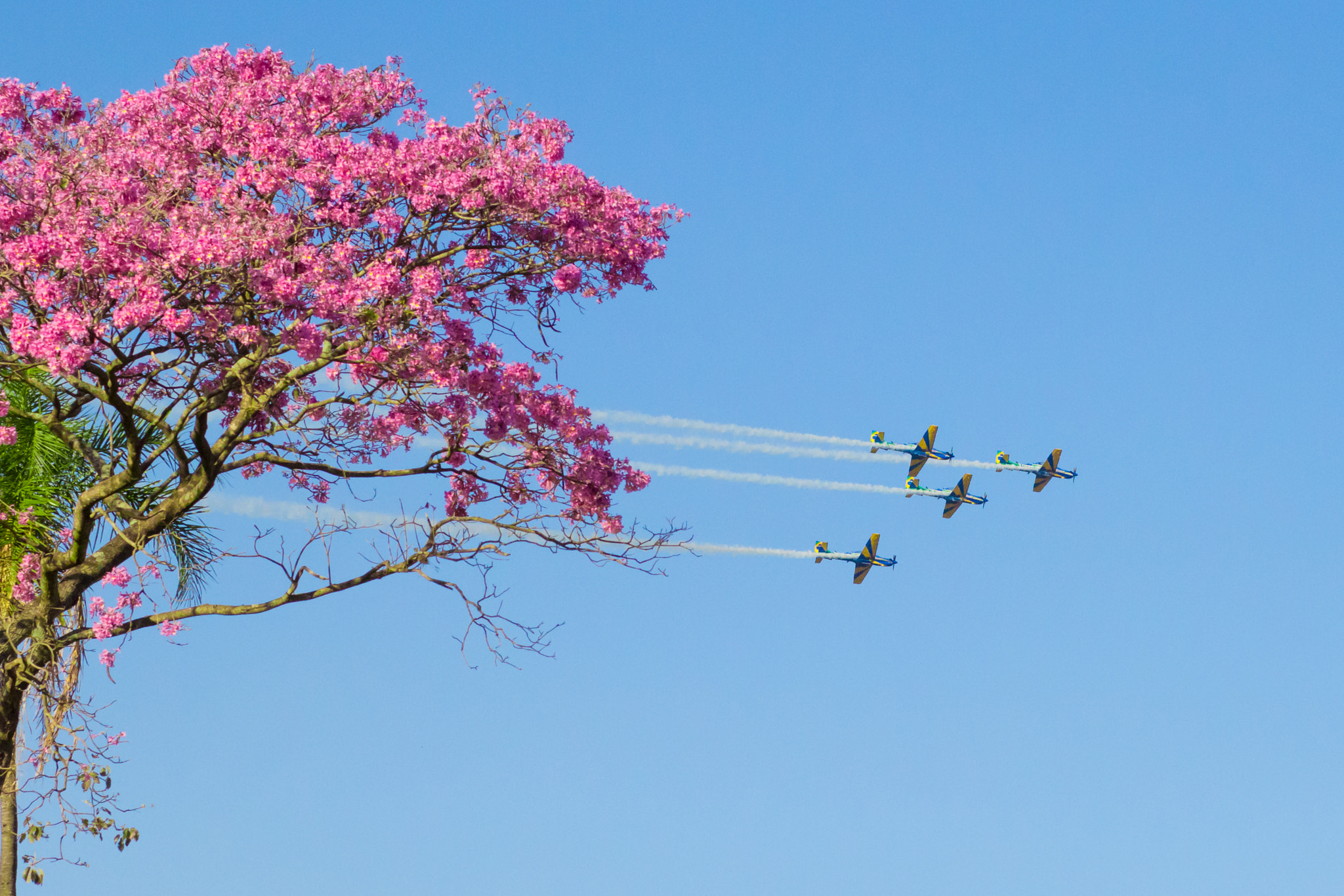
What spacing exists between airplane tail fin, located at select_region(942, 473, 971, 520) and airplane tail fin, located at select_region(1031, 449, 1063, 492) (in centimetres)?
489

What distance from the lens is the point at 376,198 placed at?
16312 millimetres

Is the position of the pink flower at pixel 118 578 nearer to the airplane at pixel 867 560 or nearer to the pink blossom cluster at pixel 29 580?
the pink blossom cluster at pixel 29 580

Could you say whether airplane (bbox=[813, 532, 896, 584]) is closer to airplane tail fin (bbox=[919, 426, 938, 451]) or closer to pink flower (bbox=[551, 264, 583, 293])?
airplane tail fin (bbox=[919, 426, 938, 451])

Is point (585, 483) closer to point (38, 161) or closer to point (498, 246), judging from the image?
point (498, 246)

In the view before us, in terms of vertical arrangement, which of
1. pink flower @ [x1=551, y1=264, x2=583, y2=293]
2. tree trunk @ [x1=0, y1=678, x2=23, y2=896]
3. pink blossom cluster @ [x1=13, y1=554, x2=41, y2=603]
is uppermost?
pink flower @ [x1=551, y1=264, x2=583, y2=293]

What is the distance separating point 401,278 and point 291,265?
46.6 inches

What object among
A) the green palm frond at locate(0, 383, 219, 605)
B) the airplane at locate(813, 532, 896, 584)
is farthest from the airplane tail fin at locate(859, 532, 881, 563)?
the green palm frond at locate(0, 383, 219, 605)

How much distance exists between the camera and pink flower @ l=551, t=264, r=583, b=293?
17.1 m

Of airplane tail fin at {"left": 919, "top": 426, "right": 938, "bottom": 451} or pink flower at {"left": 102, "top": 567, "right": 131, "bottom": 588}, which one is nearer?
pink flower at {"left": 102, "top": 567, "right": 131, "bottom": 588}

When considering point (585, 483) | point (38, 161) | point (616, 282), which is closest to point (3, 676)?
point (38, 161)

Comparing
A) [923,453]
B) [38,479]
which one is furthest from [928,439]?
[38,479]

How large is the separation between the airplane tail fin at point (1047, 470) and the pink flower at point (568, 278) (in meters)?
81.1

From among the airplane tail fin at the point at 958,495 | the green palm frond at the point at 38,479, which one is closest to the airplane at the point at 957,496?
the airplane tail fin at the point at 958,495

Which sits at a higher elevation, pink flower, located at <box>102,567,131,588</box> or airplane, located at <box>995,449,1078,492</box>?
airplane, located at <box>995,449,1078,492</box>
